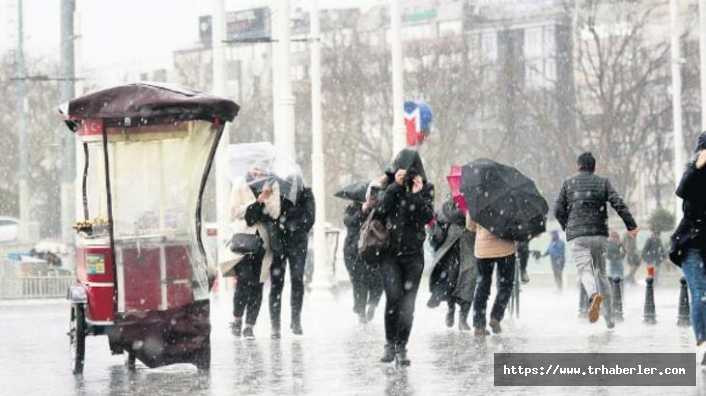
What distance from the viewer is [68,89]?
118ft

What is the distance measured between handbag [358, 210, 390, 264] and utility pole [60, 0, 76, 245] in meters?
20.4

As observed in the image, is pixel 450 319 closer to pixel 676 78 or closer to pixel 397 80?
pixel 397 80

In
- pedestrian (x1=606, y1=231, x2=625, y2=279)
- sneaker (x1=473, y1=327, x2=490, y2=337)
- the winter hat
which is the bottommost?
pedestrian (x1=606, y1=231, x2=625, y2=279)

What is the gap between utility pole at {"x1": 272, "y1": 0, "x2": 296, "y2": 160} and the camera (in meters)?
30.0

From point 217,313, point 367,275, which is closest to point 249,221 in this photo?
point 367,275

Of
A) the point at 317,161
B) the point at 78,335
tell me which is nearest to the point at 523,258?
the point at 317,161

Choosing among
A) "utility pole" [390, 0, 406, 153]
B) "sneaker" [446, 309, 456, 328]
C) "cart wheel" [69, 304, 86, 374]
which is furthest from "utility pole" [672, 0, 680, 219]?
"cart wheel" [69, 304, 86, 374]

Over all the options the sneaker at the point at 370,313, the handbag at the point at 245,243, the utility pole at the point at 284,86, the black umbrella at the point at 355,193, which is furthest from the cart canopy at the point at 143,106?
the utility pole at the point at 284,86

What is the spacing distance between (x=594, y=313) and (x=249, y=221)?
11.3 ft

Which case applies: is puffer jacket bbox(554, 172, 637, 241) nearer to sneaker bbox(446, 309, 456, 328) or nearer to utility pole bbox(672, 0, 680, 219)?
sneaker bbox(446, 309, 456, 328)

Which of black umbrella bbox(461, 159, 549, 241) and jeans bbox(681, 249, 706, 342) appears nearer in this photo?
jeans bbox(681, 249, 706, 342)

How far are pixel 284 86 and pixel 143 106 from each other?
1518 cm

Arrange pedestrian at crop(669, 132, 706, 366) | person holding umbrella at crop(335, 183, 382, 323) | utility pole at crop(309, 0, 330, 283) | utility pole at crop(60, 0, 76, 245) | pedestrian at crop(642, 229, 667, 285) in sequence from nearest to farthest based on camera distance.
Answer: pedestrian at crop(669, 132, 706, 366) < person holding umbrella at crop(335, 183, 382, 323) < utility pole at crop(309, 0, 330, 283) < utility pole at crop(60, 0, 76, 245) < pedestrian at crop(642, 229, 667, 285)

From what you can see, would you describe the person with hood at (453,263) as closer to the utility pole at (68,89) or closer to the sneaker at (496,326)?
the sneaker at (496,326)
